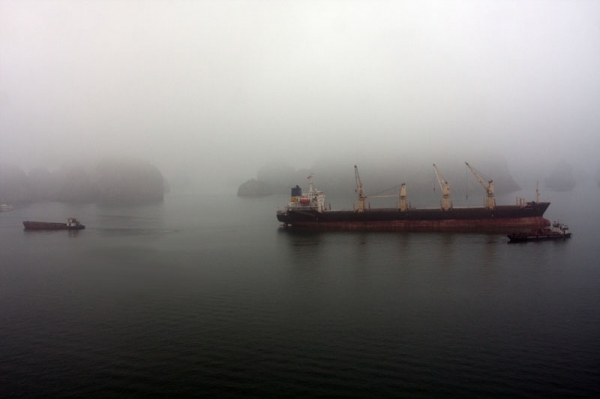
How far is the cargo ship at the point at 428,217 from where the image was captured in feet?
152

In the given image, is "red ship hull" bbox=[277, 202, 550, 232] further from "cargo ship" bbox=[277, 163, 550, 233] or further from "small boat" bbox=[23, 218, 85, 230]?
"small boat" bbox=[23, 218, 85, 230]

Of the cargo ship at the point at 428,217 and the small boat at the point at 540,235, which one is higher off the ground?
the cargo ship at the point at 428,217

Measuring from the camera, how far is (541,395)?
39.1 feet

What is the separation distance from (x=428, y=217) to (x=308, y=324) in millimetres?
34910

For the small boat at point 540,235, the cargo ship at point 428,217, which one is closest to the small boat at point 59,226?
the cargo ship at point 428,217

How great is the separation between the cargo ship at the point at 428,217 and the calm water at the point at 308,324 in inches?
452

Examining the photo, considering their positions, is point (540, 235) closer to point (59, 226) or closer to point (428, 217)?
point (428, 217)

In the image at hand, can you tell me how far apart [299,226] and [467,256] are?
83.3 ft

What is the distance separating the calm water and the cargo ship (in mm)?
11477

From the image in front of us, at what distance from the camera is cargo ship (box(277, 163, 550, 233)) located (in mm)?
46219

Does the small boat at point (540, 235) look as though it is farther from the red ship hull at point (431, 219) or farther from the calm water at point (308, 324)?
the red ship hull at point (431, 219)

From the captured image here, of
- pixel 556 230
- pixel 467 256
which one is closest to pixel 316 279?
pixel 467 256

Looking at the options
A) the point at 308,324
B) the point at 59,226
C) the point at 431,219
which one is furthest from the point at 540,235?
the point at 59,226

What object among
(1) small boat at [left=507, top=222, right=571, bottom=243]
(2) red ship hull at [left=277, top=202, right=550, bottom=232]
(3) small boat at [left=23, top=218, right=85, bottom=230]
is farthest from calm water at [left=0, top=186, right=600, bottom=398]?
(3) small boat at [left=23, top=218, right=85, bottom=230]
